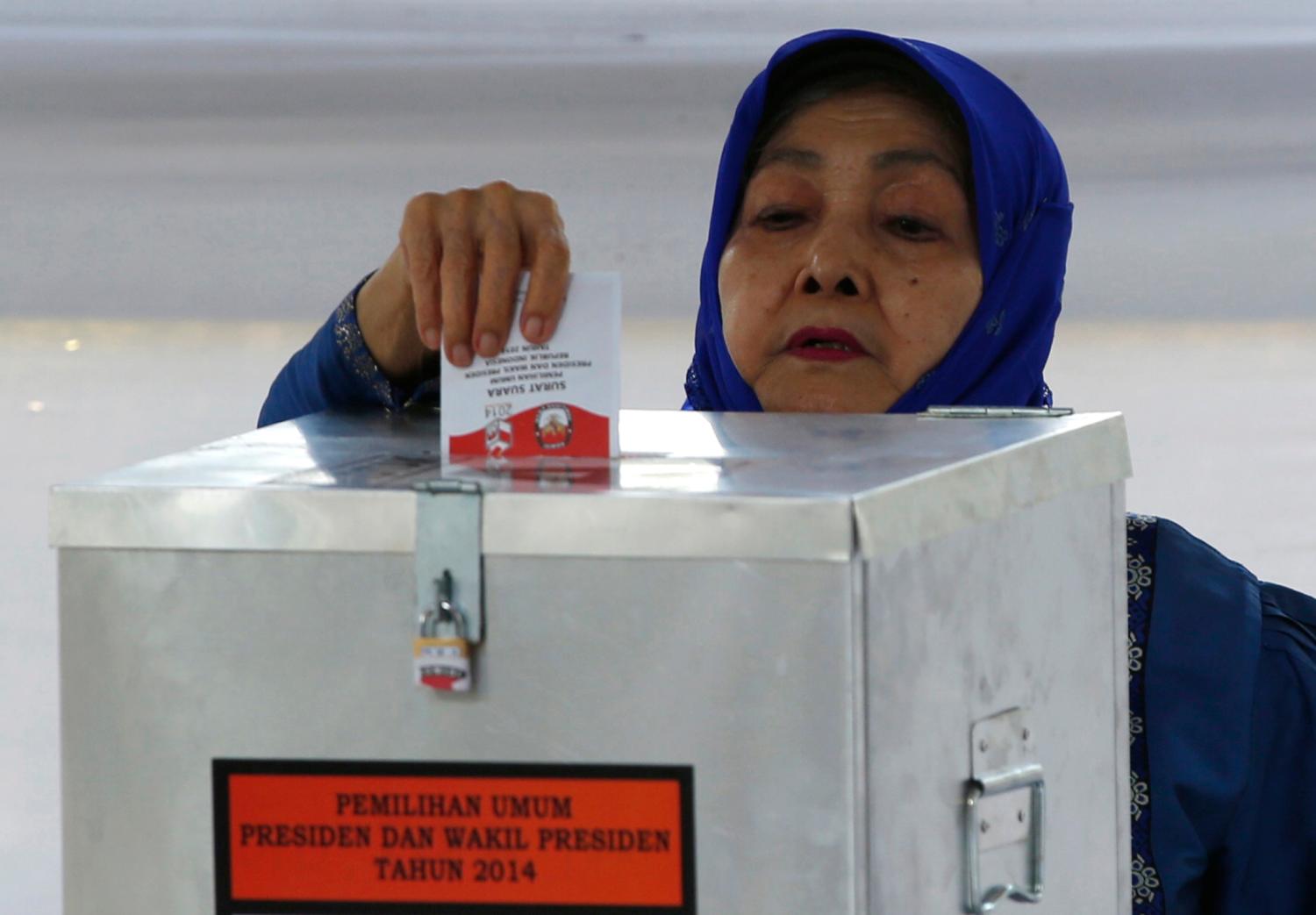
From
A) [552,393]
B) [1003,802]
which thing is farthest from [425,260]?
[1003,802]

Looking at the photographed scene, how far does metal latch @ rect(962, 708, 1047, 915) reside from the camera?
2.58 feet

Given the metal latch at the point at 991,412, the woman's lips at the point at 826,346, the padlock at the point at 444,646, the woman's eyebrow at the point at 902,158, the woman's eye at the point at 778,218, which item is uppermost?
the woman's eyebrow at the point at 902,158

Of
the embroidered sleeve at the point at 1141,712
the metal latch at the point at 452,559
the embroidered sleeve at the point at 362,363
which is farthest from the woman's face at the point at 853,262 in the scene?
the metal latch at the point at 452,559

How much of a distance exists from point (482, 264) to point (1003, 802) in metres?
0.36

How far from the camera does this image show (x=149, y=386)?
393 centimetres

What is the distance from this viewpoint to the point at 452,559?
709mm

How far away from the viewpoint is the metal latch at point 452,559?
2.32 feet

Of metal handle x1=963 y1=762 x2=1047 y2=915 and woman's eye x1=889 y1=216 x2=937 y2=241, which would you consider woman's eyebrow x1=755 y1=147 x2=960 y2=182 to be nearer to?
woman's eye x1=889 y1=216 x2=937 y2=241

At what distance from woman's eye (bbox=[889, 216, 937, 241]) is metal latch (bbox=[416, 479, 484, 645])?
0.80m

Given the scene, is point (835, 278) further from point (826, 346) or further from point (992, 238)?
point (992, 238)

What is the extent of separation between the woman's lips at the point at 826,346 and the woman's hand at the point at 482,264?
43cm

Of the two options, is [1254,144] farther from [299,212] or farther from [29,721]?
[29,721]

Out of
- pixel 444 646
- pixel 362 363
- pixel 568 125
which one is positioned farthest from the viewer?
pixel 568 125

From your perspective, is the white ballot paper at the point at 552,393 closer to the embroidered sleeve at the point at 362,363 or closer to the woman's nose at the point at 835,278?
the embroidered sleeve at the point at 362,363
